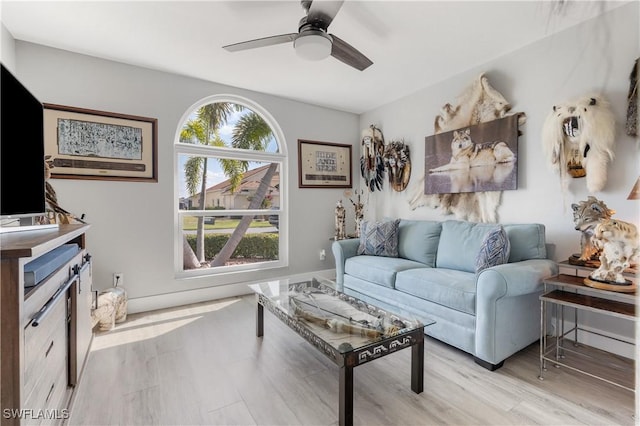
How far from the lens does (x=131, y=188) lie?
2982 mm

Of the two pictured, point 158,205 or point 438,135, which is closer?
point 158,205

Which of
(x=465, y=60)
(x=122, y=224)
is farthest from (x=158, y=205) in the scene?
(x=465, y=60)

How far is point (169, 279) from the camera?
318cm

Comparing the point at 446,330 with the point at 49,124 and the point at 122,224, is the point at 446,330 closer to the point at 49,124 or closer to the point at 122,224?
the point at 122,224

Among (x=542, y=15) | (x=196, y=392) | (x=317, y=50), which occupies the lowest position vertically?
(x=196, y=392)

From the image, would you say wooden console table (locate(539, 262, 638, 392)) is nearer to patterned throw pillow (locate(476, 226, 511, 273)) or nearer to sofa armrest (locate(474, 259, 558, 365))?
sofa armrest (locate(474, 259, 558, 365))

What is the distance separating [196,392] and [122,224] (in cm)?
193

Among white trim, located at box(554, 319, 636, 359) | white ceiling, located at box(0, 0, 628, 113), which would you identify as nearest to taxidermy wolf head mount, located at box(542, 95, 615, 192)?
white ceiling, located at box(0, 0, 628, 113)

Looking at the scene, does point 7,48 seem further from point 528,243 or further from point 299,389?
point 528,243

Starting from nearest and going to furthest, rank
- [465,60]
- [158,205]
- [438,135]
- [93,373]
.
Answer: [93,373] < [465,60] < [158,205] < [438,135]

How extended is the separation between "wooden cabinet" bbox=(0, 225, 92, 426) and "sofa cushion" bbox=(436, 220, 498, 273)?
2.70 metres

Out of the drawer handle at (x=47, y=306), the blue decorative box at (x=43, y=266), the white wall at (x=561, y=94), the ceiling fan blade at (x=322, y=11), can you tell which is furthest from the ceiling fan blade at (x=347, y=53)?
the drawer handle at (x=47, y=306)

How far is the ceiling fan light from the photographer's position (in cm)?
190

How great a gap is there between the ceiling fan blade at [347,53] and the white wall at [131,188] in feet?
5.70
